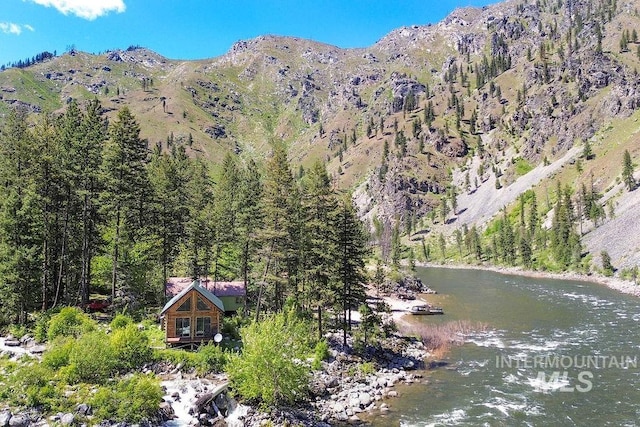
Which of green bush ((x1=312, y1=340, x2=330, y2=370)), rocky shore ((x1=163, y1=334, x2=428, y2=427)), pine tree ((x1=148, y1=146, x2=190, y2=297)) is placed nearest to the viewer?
rocky shore ((x1=163, y1=334, x2=428, y2=427))

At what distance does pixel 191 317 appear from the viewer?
110 feet

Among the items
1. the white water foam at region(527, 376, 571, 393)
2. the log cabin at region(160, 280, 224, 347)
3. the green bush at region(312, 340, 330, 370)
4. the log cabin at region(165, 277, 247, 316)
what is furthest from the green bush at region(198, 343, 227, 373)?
the white water foam at region(527, 376, 571, 393)

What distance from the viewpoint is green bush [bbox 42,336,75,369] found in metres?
25.9

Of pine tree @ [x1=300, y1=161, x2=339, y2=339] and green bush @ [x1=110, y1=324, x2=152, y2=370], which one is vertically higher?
pine tree @ [x1=300, y1=161, x2=339, y2=339]

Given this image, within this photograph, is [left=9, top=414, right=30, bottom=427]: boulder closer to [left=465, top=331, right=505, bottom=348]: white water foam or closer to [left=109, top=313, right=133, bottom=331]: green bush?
[left=109, top=313, right=133, bottom=331]: green bush

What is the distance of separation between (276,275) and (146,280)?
13.7 metres

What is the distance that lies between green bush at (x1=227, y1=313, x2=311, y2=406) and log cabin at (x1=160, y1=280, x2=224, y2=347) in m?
6.79

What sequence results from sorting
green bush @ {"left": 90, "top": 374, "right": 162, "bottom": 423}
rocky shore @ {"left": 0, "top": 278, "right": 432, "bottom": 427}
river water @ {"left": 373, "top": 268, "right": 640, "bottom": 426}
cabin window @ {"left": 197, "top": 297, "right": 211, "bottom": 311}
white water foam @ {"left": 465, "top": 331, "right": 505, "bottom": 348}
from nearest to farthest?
green bush @ {"left": 90, "top": 374, "right": 162, "bottom": 423}
rocky shore @ {"left": 0, "top": 278, "right": 432, "bottom": 427}
river water @ {"left": 373, "top": 268, "right": 640, "bottom": 426}
cabin window @ {"left": 197, "top": 297, "right": 211, "bottom": 311}
white water foam @ {"left": 465, "top": 331, "right": 505, "bottom": 348}

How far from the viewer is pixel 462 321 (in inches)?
2184

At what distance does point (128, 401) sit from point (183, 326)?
10.6m

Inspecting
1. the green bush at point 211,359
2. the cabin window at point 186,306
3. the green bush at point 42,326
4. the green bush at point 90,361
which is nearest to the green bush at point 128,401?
the green bush at point 90,361

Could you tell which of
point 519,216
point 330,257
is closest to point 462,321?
point 330,257

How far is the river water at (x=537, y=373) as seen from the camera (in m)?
27.0

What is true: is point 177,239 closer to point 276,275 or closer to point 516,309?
point 276,275
